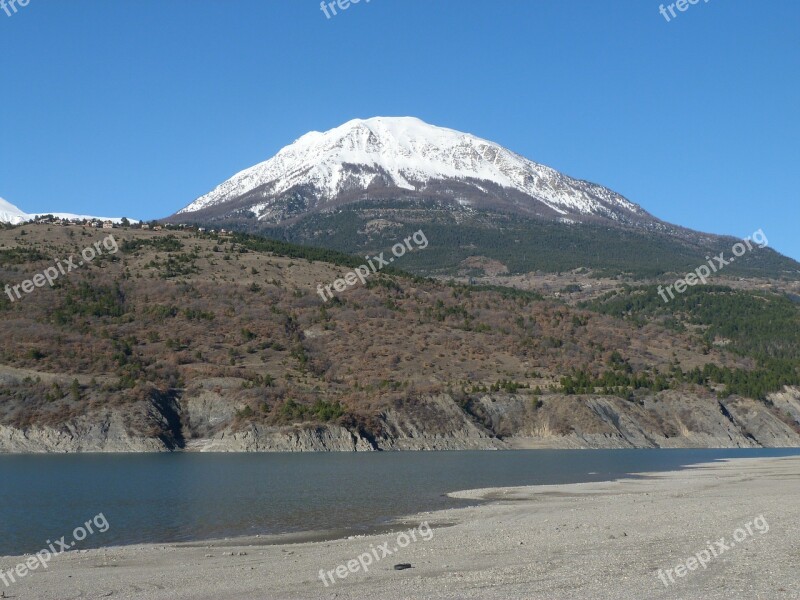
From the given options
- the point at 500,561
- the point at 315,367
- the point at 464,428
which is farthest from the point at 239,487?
the point at 315,367

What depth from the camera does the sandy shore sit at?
25.2 metres

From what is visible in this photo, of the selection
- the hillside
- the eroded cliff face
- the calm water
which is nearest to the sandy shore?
the calm water

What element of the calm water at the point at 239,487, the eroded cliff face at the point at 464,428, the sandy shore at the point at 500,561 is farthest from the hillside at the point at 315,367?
the sandy shore at the point at 500,561

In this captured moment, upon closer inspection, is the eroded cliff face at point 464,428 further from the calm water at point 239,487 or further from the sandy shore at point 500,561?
the sandy shore at point 500,561

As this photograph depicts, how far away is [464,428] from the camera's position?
120 metres

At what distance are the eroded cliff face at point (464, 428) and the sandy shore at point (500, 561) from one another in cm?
6647

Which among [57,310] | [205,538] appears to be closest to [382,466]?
[205,538]

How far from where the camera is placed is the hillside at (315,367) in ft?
360

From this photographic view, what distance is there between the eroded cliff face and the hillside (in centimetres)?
22

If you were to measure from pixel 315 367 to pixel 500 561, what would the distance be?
340 feet

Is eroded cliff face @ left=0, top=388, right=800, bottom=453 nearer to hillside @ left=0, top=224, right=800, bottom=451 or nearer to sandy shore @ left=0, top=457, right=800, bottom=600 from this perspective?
hillside @ left=0, top=224, right=800, bottom=451

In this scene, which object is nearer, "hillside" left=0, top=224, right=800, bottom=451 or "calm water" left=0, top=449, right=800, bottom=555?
"calm water" left=0, top=449, right=800, bottom=555

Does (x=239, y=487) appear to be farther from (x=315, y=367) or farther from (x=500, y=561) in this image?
(x=315, y=367)

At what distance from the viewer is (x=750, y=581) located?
81.7 feet
